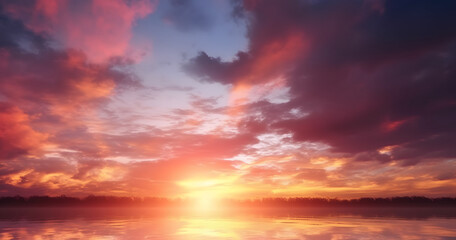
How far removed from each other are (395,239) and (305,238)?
28.6ft

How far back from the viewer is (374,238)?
111ft

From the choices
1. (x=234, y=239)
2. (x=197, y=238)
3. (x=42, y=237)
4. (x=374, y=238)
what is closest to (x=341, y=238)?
(x=374, y=238)

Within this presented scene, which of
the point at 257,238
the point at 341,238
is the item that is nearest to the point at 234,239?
the point at 257,238

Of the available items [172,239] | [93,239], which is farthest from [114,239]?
[172,239]

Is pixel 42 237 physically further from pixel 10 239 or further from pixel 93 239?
pixel 93 239

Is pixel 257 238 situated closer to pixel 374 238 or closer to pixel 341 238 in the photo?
pixel 341 238

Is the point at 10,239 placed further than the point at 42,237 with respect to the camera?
No

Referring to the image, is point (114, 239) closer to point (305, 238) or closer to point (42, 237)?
point (42, 237)

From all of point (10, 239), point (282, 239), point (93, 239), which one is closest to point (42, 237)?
point (10, 239)

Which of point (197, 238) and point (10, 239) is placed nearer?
point (10, 239)

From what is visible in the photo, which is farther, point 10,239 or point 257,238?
point 257,238

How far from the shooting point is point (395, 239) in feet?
110

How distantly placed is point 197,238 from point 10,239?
17216 mm

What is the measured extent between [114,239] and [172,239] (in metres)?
5.47
